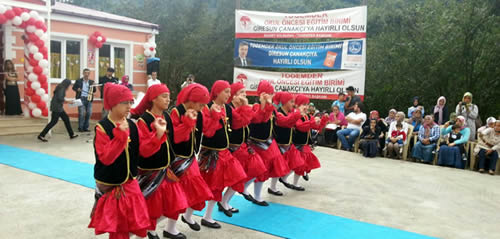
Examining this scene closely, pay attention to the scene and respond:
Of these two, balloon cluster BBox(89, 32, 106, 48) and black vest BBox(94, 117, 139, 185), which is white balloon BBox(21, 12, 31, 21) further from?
black vest BBox(94, 117, 139, 185)

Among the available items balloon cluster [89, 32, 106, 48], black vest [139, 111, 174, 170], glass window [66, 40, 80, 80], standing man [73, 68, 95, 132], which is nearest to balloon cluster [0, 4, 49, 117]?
standing man [73, 68, 95, 132]

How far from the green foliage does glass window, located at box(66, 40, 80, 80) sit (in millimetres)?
9529

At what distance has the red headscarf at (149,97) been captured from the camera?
12.0ft

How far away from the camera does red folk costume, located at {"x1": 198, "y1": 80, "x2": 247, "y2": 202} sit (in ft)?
14.6

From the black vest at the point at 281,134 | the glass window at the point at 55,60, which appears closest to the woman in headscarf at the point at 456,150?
the black vest at the point at 281,134

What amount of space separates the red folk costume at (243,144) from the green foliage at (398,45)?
35.9ft

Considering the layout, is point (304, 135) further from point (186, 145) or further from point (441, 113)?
point (441, 113)

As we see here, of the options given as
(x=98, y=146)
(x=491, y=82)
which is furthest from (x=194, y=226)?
(x=491, y=82)

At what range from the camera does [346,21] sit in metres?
10.8

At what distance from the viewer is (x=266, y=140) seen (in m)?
5.42

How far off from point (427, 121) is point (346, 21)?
3.22 meters

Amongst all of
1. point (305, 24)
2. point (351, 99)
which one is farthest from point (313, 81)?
point (305, 24)

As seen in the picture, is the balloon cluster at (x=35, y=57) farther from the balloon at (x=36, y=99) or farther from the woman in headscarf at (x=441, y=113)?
the woman in headscarf at (x=441, y=113)

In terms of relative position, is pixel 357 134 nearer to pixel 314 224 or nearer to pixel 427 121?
pixel 427 121
